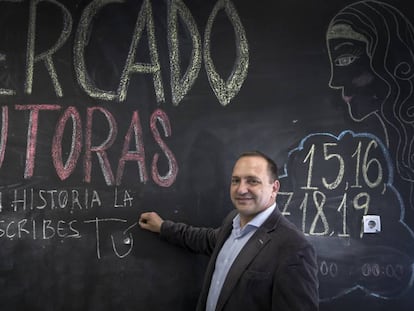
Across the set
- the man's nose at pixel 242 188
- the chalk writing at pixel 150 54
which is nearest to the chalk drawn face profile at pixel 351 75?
the chalk writing at pixel 150 54

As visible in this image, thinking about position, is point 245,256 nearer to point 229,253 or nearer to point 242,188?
point 229,253

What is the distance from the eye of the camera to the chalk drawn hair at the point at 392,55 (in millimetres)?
2178

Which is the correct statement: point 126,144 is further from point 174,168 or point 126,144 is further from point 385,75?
point 385,75

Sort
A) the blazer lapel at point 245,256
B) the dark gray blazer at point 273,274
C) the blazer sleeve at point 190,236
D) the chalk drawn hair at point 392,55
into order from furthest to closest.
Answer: the chalk drawn hair at point 392,55 < the blazer sleeve at point 190,236 < the blazer lapel at point 245,256 < the dark gray blazer at point 273,274

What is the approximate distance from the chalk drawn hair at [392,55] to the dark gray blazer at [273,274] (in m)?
0.99

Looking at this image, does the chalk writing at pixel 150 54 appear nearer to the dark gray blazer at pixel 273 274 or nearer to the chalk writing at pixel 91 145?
the chalk writing at pixel 91 145

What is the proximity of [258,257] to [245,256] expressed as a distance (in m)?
0.06

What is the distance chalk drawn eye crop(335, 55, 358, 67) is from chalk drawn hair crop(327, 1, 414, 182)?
0.31ft

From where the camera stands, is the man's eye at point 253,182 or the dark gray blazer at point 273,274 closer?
the dark gray blazer at point 273,274

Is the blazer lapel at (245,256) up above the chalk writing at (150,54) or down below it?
below

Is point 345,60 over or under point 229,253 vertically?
over

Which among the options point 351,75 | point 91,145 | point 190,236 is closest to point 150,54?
point 91,145

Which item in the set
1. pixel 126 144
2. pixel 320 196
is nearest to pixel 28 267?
pixel 126 144

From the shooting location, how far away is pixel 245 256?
62.7 inches
